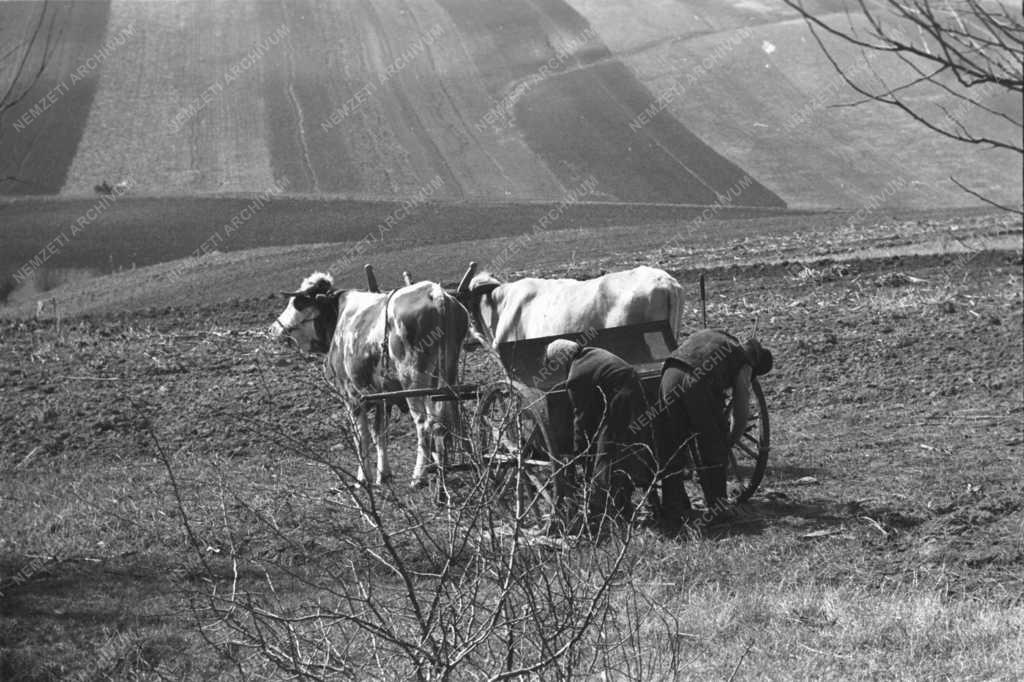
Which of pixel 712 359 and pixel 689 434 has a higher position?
pixel 712 359

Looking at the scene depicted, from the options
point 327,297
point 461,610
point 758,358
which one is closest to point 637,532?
point 758,358

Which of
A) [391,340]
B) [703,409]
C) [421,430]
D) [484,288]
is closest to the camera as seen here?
[703,409]

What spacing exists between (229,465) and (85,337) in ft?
27.1

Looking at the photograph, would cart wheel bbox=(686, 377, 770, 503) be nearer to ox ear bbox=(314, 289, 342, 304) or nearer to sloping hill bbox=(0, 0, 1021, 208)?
ox ear bbox=(314, 289, 342, 304)

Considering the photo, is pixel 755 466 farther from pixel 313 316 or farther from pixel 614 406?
pixel 313 316

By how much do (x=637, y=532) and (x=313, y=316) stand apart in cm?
613

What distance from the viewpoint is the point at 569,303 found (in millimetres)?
11727

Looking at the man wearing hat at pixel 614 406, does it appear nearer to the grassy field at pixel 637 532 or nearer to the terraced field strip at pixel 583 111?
the grassy field at pixel 637 532

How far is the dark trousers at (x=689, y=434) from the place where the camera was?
8.45 metres

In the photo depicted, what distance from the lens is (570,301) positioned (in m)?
11.7

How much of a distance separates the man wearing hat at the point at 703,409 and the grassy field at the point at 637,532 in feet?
1.33

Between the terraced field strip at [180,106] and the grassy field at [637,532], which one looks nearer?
the grassy field at [637,532]

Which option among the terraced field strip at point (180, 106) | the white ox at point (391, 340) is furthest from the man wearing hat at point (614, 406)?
the terraced field strip at point (180, 106)

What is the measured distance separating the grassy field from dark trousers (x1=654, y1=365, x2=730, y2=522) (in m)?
0.37
